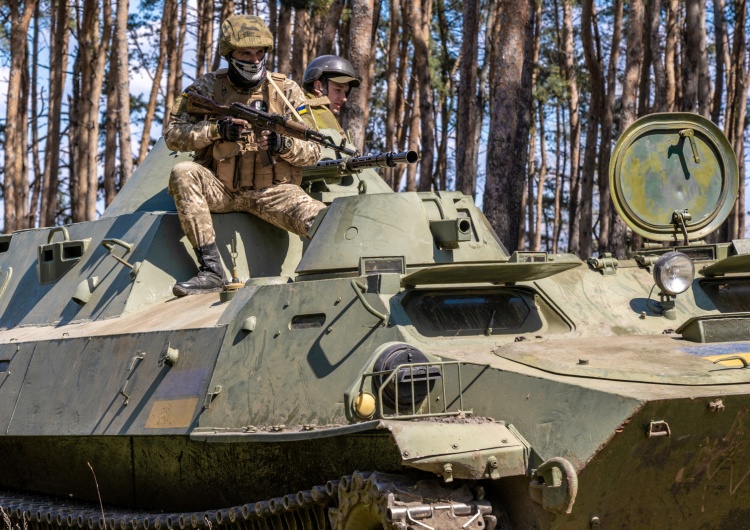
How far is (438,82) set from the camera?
1471 inches

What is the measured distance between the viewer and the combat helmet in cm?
934

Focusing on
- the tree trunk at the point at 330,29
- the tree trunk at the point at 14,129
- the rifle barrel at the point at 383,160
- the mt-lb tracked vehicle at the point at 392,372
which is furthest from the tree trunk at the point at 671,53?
the mt-lb tracked vehicle at the point at 392,372

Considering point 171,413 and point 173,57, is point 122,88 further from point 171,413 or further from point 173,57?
point 171,413

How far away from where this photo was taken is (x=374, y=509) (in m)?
5.91

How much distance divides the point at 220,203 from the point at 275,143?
25.7 inches

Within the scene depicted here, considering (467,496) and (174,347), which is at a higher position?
(174,347)

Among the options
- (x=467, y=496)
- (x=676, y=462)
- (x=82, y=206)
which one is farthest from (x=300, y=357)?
(x=82, y=206)

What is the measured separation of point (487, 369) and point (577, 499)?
2.70 feet

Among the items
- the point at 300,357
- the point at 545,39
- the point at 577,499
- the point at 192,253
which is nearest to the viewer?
the point at 577,499

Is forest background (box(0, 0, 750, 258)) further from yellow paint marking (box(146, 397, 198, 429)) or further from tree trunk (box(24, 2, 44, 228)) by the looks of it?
yellow paint marking (box(146, 397, 198, 429))

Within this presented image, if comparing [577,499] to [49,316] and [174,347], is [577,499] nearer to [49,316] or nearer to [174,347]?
[174,347]

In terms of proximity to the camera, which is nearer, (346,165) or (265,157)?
(265,157)

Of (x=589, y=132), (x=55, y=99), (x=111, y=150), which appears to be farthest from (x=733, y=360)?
(x=55, y=99)

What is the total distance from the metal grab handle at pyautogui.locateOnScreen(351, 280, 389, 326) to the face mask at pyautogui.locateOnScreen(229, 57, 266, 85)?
3.13m
